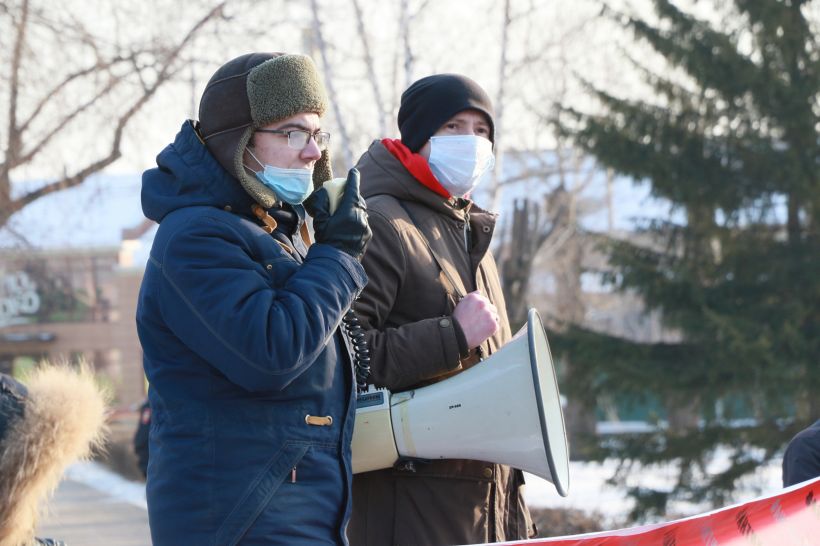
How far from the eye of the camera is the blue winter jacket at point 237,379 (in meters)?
2.12

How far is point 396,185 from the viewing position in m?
3.16

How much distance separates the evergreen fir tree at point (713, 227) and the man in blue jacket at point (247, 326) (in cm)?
784

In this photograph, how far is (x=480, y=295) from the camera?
9.59 feet

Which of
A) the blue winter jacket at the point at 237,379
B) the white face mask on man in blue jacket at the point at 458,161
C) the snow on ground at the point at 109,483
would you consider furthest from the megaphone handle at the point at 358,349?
the snow on ground at the point at 109,483

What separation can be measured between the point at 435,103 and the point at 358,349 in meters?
0.96

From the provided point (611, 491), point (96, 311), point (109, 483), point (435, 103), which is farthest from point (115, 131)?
point (96, 311)

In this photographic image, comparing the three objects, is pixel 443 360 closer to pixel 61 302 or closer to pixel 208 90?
pixel 208 90

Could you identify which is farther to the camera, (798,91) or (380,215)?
(798,91)

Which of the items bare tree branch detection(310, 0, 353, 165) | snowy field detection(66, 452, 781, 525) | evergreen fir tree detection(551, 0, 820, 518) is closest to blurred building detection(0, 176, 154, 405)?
snowy field detection(66, 452, 781, 525)

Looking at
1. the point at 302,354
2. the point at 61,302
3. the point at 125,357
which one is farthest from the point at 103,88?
the point at 125,357

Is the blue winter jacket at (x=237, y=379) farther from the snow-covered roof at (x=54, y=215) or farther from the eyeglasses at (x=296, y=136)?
the snow-covered roof at (x=54, y=215)

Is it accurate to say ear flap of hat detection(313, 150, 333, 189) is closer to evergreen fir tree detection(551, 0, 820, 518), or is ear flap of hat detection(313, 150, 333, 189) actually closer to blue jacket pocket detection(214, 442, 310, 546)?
blue jacket pocket detection(214, 442, 310, 546)

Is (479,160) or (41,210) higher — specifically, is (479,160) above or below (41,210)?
below

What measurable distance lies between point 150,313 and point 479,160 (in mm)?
1323
